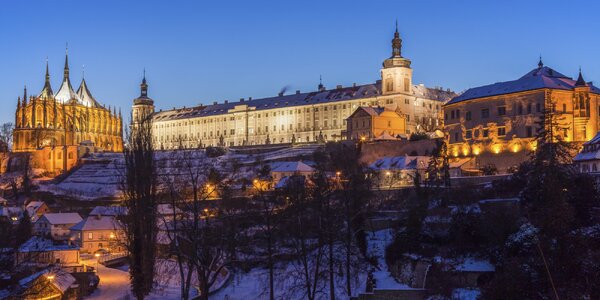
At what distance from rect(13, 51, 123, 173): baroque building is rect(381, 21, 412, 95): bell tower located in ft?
134

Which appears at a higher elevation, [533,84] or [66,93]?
[66,93]

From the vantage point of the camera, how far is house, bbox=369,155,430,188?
54594 millimetres

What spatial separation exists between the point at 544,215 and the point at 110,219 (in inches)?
1570

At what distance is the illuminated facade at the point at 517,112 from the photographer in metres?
53.8

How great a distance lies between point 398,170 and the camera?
57219 mm

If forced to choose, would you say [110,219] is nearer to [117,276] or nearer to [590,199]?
[117,276]

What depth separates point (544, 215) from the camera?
84.6 ft

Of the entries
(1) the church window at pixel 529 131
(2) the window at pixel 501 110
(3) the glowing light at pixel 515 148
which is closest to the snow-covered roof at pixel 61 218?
(2) the window at pixel 501 110

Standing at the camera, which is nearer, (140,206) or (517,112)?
(140,206)

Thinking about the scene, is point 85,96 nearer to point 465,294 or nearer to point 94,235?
point 94,235

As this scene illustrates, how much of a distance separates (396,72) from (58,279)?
6215 cm

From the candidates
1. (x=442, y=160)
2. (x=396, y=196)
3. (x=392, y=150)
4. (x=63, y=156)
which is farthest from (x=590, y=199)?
(x=63, y=156)

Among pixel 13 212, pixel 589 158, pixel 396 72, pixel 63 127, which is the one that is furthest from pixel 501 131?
pixel 63 127

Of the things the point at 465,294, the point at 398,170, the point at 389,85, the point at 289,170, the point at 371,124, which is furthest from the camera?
the point at 389,85
